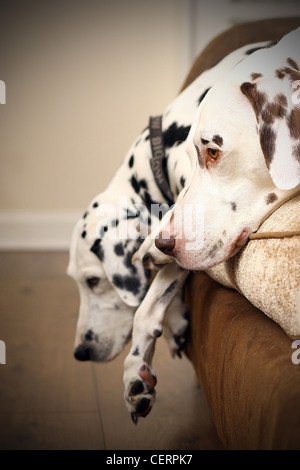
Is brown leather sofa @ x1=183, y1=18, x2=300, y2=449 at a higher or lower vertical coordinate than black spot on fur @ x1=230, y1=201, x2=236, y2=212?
lower

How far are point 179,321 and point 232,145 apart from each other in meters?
0.55

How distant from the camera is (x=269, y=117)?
891 millimetres

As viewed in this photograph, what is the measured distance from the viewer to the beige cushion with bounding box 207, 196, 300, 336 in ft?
2.39

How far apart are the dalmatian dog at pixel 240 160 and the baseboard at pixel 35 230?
263 cm

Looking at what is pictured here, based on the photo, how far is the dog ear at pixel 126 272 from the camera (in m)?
1.35

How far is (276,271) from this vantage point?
762 millimetres

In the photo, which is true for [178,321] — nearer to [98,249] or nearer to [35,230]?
[98,249]

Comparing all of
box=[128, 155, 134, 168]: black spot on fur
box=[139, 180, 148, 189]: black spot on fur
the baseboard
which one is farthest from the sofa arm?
the baseboard

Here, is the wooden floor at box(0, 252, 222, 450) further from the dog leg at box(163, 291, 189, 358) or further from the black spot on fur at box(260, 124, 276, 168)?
the black spot on fur at box(260, 124, 276, 168)

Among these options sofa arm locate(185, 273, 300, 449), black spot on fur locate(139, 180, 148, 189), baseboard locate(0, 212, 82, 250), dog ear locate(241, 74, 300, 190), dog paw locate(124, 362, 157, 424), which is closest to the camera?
sofa arm locate(185, 273, 300, 449)

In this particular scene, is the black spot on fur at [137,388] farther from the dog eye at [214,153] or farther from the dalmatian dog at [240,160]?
the dog eye at [214,153]

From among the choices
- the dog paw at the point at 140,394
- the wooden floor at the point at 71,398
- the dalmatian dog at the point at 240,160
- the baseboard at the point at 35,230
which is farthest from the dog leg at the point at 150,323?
the baseboard at the point at 35,230

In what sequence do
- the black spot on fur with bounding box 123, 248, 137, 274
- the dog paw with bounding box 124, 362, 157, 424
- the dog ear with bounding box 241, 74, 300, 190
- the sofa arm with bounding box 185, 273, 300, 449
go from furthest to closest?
the black spot on fur with bounding box 123, 248, 137, 274
the dog paw with bounding box 124, 362, 157, 424
the dog ear with bounding box 241, 74, 300, 190
the sofa arm with bounding box 185, 273, 300, 449

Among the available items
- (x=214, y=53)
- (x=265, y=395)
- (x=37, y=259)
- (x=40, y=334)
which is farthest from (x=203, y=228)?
(x=37, y=259)
